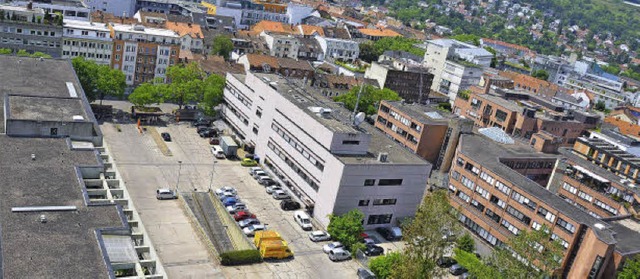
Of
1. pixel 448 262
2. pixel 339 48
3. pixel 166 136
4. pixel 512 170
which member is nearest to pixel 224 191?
pixel 166 136

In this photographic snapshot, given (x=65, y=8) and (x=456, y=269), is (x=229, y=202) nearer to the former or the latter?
(x=456, y=269)

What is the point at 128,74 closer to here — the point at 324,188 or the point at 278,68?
the point at 278,68

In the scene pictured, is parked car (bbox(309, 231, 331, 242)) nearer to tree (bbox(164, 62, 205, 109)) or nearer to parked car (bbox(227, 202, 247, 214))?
parked car (bbox(227, 202, 247, 214))

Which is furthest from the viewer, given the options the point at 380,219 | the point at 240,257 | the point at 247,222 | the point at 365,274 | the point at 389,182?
the point at 380,219

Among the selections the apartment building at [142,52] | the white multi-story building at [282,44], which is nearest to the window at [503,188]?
the apartment building at [142,52]

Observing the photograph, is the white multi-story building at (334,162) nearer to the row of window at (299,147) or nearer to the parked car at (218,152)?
the row of window at (299,147)

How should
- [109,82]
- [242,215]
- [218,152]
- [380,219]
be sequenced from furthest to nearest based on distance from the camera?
[109,82] → [218,152] → [380,219] → [242,215]

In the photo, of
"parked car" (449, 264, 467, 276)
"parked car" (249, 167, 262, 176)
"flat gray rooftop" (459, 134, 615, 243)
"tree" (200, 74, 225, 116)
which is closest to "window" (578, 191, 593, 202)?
"flat gray rooftop" (459, 134, 615, 243)
